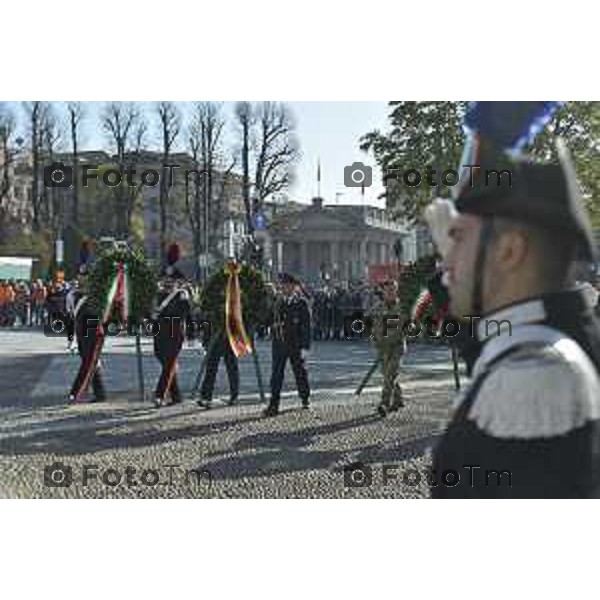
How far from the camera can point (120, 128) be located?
5.14 metres

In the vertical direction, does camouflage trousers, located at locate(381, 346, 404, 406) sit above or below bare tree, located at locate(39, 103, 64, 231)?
below

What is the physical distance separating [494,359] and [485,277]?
34cm

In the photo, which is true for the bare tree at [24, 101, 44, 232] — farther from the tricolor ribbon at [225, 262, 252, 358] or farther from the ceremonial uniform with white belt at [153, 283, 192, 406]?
the tricolor ribbon at [225, 262, 252, 358]

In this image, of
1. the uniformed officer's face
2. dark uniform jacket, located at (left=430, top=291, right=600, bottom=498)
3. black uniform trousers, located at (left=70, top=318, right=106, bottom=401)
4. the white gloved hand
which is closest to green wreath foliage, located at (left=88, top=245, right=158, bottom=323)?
black uniform trousers, located at (left=70, top=318, right=106, bottom=401)

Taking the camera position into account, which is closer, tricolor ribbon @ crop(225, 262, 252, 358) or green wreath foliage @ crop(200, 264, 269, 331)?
green wreath foliage @ crop(200, 264, 269, 331)

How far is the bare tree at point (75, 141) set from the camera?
16.7 ft

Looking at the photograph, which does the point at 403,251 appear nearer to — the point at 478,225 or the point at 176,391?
the point at 478,225

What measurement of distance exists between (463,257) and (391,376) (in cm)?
394

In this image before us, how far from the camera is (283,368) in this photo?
8.94m

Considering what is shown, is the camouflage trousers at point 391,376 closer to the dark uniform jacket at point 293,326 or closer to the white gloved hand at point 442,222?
the dark uniform jacket at point 293,326

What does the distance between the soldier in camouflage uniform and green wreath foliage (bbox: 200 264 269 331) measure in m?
0.99

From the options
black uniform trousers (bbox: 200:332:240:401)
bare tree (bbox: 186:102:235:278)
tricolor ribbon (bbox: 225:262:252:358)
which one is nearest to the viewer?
bare tree (bbox: 186:102:235:278)

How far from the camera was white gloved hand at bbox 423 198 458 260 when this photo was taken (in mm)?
3441

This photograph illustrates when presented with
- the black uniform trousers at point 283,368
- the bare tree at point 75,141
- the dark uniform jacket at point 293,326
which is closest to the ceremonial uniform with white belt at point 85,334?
the bare tree at point 75,141
